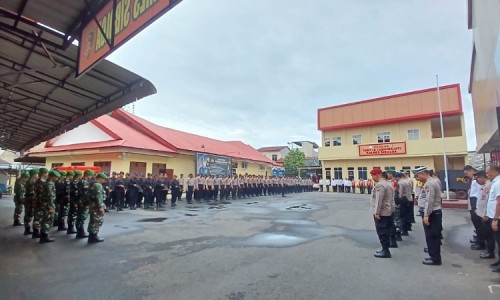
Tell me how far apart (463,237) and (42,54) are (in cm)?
1050

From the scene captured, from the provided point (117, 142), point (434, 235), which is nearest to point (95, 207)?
point (434, 235)

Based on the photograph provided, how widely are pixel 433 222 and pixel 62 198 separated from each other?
8.66 meters

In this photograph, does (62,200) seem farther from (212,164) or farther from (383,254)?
(212,164)

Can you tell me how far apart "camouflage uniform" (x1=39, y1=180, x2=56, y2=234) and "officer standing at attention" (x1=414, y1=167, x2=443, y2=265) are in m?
7.64

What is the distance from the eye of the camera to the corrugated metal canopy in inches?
225

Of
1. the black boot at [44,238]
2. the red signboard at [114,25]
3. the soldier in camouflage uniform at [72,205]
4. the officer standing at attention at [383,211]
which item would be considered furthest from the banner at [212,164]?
the red signboard at [114,25]

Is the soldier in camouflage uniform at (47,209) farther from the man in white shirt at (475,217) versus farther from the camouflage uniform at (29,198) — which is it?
the man in white shirt at (475,217)

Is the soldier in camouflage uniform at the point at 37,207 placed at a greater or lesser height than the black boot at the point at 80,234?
greater

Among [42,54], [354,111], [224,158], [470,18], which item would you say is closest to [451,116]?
[354,111]

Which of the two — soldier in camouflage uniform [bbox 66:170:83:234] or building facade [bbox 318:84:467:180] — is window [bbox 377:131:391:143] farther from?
soldier in camouflage uniform [bbox 66:170:83:234]

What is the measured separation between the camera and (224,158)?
82.4 feet

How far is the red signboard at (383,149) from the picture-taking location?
27.0 meters

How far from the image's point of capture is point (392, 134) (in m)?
28.2

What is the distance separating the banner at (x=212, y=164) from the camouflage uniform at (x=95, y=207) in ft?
49.0
